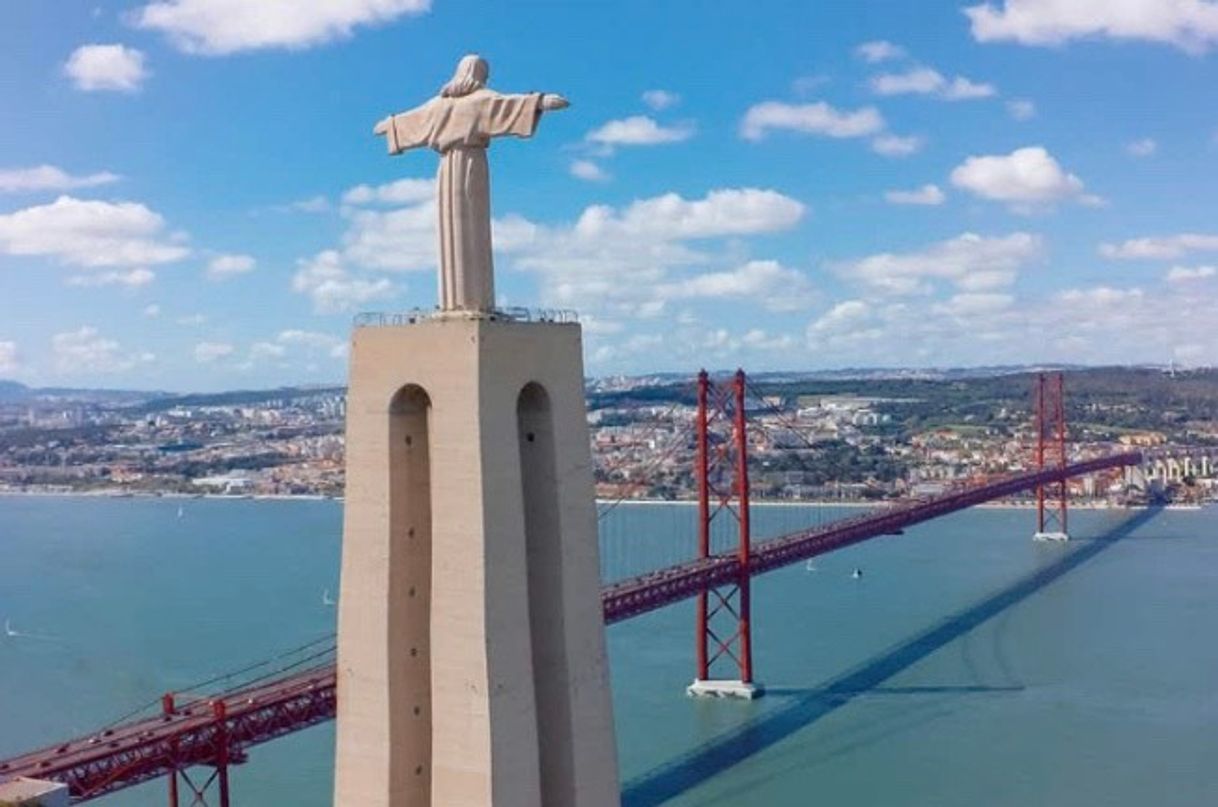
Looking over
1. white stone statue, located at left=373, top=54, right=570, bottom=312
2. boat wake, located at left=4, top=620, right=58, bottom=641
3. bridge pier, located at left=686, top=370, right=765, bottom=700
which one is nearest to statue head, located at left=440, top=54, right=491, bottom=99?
white stone statue, located at left=373, top=54, right=570, bottom=312

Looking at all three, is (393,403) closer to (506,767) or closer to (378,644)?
(378,644)

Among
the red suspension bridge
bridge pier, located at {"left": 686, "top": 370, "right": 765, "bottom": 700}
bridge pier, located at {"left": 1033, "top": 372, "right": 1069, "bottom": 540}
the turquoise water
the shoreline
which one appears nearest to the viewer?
the red suspension bridge

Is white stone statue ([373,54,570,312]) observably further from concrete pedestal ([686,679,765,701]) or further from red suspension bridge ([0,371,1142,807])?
concrete pedestal ([686,679,765,701])

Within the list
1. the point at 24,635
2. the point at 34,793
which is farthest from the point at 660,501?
the point at 34,793

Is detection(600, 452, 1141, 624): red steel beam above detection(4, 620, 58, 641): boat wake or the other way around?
above

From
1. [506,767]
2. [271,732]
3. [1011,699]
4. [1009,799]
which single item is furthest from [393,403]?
[1011,699]

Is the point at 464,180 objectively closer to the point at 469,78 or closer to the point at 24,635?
the point at 469,78

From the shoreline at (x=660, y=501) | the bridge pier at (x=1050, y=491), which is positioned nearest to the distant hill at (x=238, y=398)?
the shoreline at (x=660, y=501)
